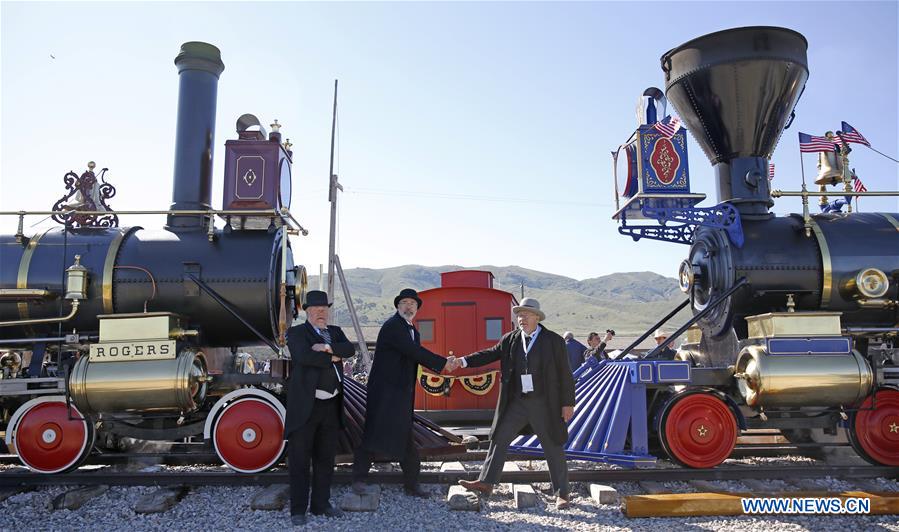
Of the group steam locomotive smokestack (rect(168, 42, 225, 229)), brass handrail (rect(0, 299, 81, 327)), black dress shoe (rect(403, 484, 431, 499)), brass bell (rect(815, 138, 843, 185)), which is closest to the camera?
black dress shoe (rect(403, 484, 431, 499))

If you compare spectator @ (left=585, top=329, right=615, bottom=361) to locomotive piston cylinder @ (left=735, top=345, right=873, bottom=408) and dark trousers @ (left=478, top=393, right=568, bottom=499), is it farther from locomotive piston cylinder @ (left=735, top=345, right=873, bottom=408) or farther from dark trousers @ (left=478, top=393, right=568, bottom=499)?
dark trousers @ (left=478, top=393, right=568, bottom=499)

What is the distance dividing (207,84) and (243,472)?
4.57m

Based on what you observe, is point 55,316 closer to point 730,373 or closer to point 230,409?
point 230,409

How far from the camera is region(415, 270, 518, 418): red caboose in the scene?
1123 cm

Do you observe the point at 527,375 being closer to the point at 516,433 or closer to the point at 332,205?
the point at 516,433

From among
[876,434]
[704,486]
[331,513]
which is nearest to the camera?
[331,513]

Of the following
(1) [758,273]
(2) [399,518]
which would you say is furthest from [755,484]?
(2) [399,518]

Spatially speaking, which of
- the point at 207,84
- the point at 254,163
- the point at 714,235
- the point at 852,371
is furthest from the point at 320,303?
the point at 852,371

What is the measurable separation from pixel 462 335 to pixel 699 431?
19.5 feet

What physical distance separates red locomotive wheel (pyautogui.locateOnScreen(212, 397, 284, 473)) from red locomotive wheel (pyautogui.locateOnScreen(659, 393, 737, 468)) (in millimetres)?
3750

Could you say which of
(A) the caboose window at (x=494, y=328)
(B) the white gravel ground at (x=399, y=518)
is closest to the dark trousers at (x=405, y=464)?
(B) the white gravel ground at (x=399, y=518)

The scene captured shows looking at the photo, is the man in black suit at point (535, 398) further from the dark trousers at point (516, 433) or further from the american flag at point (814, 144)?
the american flag at point (814, 144)

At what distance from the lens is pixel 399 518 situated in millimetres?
4883

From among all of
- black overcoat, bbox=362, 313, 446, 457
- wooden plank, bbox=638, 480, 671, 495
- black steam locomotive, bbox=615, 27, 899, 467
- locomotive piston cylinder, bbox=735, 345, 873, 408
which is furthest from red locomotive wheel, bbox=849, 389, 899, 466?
black overcoat, bbox=362, 313, 446, 457
